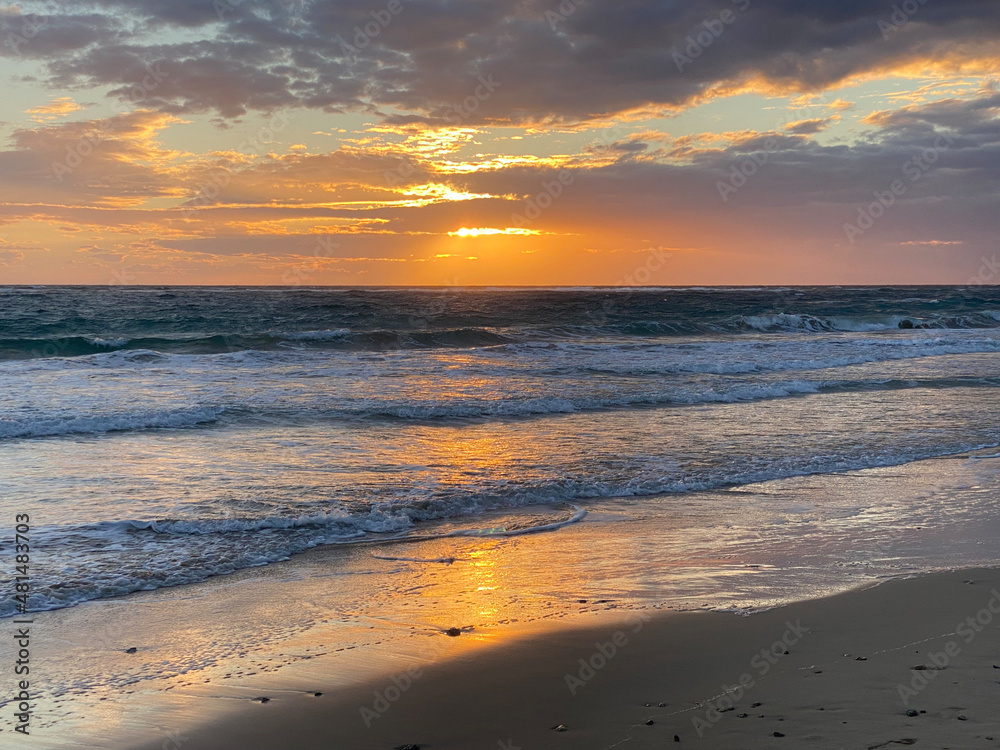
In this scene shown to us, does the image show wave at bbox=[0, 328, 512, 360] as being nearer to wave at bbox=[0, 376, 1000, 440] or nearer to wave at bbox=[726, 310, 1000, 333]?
wave at bbox=[0, 376, 1000, 440]

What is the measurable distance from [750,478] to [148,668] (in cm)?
747

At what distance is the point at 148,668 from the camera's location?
463cm

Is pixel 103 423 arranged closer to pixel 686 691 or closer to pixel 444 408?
pixel 444 408

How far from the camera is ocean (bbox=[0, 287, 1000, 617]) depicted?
7.17 m

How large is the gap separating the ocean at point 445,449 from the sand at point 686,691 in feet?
3.30

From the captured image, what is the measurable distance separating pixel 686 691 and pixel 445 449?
25.2ft

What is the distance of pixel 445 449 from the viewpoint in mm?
11758

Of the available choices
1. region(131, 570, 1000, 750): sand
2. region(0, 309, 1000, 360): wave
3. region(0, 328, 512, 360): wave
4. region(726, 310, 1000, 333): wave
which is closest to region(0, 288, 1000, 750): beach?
region(131, 570, 1000, 750): sand

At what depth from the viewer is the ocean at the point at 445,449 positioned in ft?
23.5

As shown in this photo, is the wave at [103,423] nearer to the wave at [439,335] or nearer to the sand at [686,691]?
the sand at [686,691]

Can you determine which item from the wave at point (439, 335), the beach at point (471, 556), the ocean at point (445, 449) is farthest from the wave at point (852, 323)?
the beach at point (471, 556)

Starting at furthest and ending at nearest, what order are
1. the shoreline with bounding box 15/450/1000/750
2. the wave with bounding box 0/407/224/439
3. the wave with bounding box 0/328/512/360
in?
the wave with bounding box 0/328/512/360 → the wave with bounding box 0/407/224/439 → the shoreline with bounding box 15/450/1000/750

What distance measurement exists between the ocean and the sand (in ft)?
3.30

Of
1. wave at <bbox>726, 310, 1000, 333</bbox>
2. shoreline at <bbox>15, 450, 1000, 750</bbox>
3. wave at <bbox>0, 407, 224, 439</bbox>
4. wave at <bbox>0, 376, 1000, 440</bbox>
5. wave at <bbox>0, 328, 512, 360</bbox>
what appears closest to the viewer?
shoreline at <bbox>15, 450, 1000, 750</bbox>
